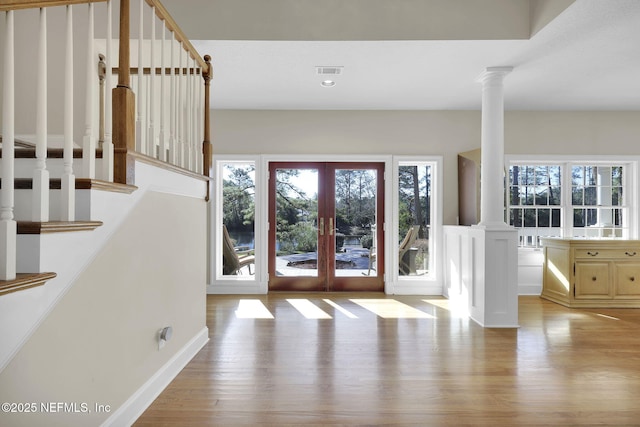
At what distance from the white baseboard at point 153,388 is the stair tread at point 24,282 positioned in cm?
88

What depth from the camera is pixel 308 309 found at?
14.6 ft

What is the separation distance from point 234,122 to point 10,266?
448 cm

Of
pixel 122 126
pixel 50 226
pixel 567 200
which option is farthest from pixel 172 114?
pixel 567 200

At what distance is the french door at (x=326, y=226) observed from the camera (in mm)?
5496

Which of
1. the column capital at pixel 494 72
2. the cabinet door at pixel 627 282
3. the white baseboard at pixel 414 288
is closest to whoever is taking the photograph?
the column capital at pixel 494 72

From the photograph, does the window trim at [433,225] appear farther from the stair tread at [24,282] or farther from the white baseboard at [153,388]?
the stair tread at [24,282]

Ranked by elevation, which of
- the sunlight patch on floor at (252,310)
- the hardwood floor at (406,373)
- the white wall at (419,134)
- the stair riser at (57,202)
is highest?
the white wall at (419,134)

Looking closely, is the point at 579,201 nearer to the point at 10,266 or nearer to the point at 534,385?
the point at 534,385

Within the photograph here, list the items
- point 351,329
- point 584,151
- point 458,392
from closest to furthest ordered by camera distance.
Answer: point 458,392 < point 351,329 < point 584,151

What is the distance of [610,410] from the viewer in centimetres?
219

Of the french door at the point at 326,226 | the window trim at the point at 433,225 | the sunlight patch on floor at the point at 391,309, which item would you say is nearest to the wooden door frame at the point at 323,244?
the french door at the point at 326,226

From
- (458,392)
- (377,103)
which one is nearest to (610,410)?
(458,392)

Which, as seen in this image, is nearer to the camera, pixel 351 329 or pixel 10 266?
pixel 10 266

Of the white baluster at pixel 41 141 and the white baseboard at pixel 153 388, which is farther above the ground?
the white baluster at pixel 41 141
